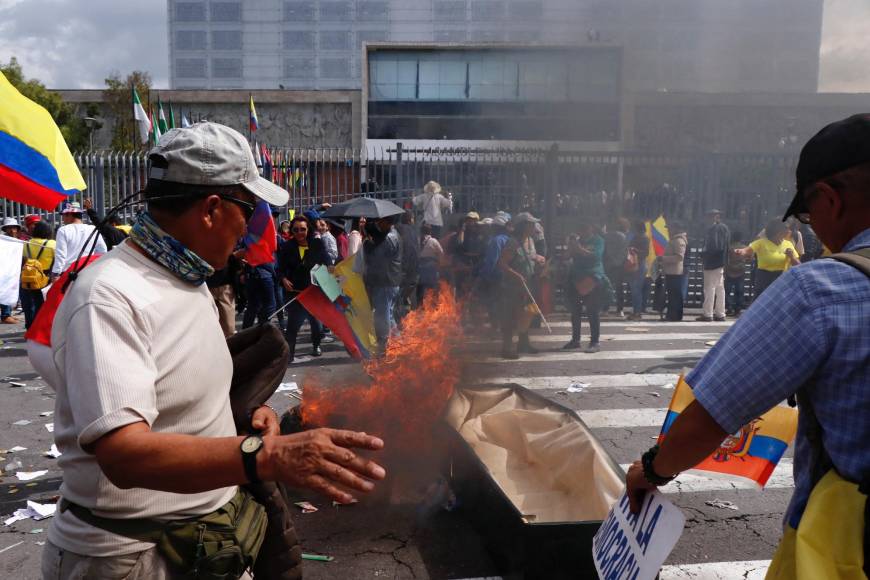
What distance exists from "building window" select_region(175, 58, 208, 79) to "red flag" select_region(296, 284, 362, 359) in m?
80.1

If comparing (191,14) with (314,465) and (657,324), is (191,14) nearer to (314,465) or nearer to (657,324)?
(657,324)

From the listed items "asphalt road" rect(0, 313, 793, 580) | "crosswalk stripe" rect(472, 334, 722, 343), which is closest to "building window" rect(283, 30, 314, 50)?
Result: "crosswalk stripe" rect(472, 334, 722, 343)

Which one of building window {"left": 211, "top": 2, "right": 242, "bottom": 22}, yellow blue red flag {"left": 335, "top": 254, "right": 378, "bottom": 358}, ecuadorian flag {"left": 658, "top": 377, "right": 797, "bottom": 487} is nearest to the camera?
ecuadorian flag {"left": 658, "top": 377, "right": 797, "bottom": 487}

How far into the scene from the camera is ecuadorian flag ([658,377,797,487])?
2.25 meters

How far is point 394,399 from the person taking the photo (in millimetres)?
4770

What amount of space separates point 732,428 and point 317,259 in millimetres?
8307

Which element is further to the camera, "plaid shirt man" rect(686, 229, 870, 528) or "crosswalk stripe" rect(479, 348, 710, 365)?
"crosswalk stripe" rect(479, 348, 710, 365)

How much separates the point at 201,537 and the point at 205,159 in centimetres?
96

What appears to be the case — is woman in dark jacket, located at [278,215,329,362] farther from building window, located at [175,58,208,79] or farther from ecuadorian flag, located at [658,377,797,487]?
building window, located at [175,58,208,79]

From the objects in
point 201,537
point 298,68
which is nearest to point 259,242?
point 201,537

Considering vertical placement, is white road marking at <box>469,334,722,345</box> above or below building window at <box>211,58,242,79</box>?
below

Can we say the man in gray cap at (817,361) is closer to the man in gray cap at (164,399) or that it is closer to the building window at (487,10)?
the man in gray cap at (164,399)

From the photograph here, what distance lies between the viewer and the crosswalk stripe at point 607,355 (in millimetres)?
9477

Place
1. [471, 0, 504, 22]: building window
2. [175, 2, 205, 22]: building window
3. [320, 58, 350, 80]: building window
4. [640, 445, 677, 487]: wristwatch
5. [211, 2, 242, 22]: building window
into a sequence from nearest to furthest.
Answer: [640, 445, 677, 487]: wristwatch
[471, 0, 504, 22]: building window
[320, 58, 350, 80]: building window
[211, 2, 242, 22]: building window
[175, 2, 205, 22]: building window
